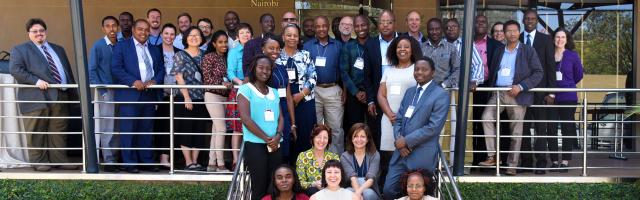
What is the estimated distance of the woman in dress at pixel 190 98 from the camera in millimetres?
7715

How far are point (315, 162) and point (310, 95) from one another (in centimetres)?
83

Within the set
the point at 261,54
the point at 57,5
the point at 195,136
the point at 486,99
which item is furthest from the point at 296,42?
the point at 57,5

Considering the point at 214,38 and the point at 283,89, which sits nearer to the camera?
the point at 283,89

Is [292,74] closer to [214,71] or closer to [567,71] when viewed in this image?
[214,71]

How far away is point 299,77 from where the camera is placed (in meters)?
7.22

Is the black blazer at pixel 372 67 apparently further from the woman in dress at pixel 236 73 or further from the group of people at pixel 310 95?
the woman in dress at pixel 236 73

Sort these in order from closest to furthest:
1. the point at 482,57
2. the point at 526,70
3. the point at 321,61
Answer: the point at 321,61 < the point at 526,70 < the point at 482,57

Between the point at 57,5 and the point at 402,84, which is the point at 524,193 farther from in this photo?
the point at 57,5

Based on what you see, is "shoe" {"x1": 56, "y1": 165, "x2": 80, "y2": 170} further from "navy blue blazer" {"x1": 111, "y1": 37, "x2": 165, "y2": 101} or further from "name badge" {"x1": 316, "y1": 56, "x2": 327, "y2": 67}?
"name badge" {"x1": 316, "y1": 56, "x2": 327, "y2": 67}

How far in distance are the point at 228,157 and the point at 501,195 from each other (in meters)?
2.92

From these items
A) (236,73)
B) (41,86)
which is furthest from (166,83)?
(41,86)

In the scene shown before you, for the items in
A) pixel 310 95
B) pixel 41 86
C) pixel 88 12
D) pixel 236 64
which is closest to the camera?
pixel 310 95

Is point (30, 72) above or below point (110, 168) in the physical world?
above

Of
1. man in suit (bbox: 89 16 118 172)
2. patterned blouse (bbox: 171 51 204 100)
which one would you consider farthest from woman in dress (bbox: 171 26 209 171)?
man in suit (bbox: 89 16 118 172)
